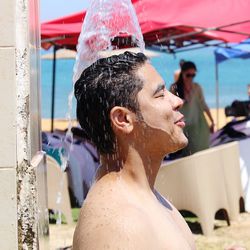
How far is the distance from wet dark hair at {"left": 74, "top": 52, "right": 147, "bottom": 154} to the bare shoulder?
0.22m

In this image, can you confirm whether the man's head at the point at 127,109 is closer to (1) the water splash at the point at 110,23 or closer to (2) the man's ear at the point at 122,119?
(2) the man's ear at the point at 122,119

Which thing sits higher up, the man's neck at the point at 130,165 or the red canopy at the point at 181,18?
the red canopy at the point at 181,18

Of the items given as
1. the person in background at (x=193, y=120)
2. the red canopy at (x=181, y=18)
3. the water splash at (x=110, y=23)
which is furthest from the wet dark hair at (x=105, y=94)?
the person in background at (x=193, y=120)

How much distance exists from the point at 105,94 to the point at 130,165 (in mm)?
202

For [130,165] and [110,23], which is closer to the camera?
[130,165]

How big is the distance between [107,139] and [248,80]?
60898 mm

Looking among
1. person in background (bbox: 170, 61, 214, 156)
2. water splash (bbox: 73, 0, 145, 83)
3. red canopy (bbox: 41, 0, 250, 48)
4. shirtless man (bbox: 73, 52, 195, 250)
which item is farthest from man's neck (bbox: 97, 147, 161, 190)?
person in background (bbox: 170, 61, 214, 156)

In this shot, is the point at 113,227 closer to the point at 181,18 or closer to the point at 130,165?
the point at 130,165

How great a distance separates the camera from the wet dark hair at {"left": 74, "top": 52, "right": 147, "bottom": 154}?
1.97m

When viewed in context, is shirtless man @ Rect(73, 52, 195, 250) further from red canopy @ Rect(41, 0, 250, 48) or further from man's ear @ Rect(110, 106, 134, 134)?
red canopy @ Rect(41, 0, 250, 48)

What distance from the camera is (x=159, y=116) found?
6.54ft

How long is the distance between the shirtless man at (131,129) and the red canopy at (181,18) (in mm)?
6349

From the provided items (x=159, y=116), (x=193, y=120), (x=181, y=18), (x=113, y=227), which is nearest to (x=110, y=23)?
(x=181, y=18)

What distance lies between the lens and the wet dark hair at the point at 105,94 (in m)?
1.97
